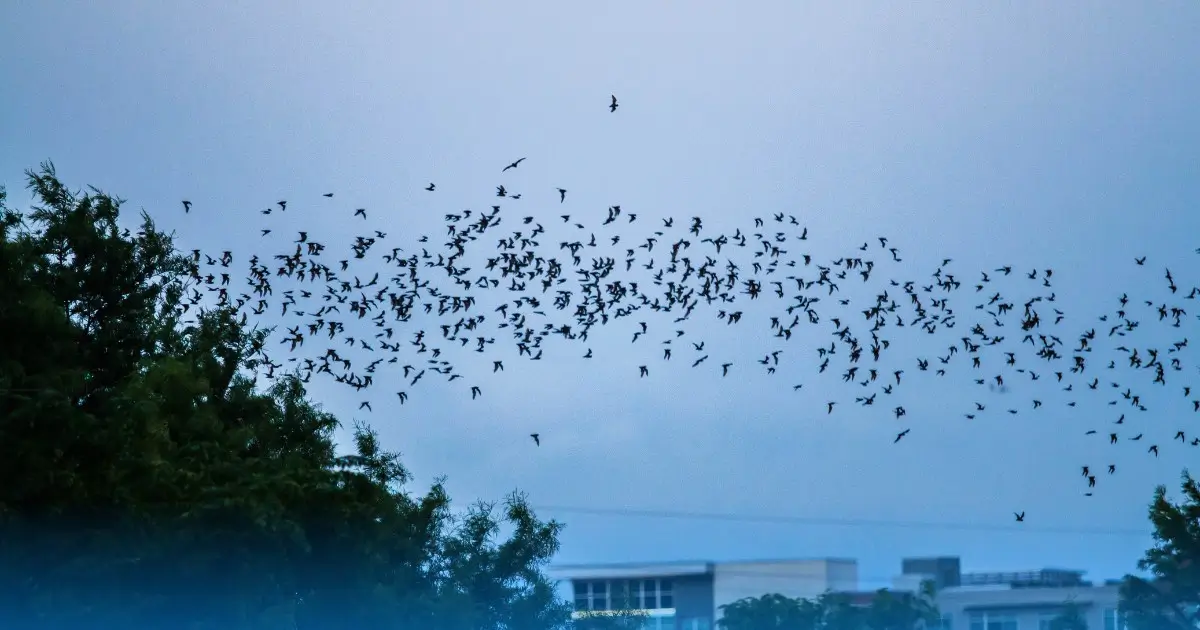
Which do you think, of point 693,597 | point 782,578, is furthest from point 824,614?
point 782,578

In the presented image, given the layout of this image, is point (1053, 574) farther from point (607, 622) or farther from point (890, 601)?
point (607, 622)

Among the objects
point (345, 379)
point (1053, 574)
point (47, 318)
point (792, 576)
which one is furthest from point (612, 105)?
point (1053, 574)

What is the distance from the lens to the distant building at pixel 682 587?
228ft

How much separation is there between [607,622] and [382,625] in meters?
17.1

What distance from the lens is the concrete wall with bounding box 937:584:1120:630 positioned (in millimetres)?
71375

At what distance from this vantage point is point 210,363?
3991cm

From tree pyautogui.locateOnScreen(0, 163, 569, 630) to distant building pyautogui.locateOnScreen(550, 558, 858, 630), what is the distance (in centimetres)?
2608

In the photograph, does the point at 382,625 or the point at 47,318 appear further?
the point at 382,625

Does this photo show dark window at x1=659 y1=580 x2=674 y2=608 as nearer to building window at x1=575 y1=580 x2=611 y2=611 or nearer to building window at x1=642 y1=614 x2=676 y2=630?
building window at x1=642 y1=614 x2=676 y2=630

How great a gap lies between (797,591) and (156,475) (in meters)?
49.9

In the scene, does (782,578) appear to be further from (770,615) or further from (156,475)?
(156,475)

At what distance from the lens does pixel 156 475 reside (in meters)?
28.8

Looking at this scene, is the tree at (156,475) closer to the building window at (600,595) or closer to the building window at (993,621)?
the building window at (600,595)

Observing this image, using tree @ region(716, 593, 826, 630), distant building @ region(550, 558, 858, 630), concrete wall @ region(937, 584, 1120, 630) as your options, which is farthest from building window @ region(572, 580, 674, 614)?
concrete wall @ region(937, 584, 1120, 630)
